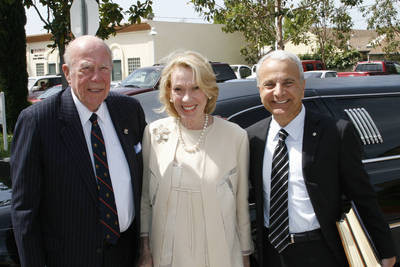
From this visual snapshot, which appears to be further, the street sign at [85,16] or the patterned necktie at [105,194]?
the street sign at [85,16]

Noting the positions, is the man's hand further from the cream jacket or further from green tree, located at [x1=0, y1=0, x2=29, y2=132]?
green tree, located at [x1=0, y1=0, x2=29, y2=132]

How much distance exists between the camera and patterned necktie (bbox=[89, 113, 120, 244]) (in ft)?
7.41

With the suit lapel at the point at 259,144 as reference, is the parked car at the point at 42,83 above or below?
below

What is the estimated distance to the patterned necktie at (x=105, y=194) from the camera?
2258 millimetres

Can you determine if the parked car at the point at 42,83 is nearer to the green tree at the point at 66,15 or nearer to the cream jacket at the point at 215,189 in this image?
the green tree at the point at 66,15

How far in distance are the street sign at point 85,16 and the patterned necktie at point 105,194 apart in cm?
308

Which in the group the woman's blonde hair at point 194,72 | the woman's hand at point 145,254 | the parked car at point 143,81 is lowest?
the woman's hand at point 145,254

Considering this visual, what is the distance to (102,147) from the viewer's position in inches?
91.6

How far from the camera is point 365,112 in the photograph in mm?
3324

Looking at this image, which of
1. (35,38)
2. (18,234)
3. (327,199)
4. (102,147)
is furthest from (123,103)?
(35,38)

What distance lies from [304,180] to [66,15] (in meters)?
5.40

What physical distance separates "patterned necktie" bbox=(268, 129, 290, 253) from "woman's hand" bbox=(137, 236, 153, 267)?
2.42 ft

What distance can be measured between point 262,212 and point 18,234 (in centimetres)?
136

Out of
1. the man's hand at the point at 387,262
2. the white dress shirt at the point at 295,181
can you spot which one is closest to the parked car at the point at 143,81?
the white dress shirt at the point at 295,181
